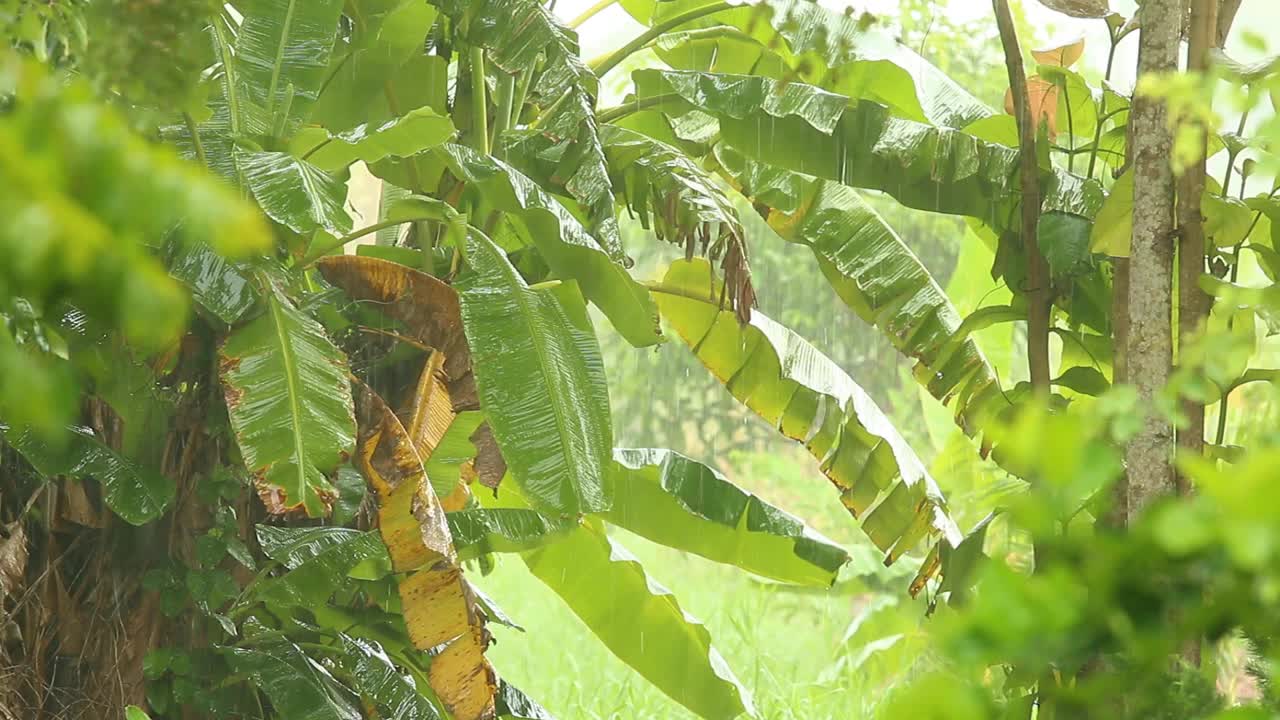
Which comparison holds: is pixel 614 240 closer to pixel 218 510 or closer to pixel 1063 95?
pixel 218 510

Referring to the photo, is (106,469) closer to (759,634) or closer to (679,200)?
(679,200)

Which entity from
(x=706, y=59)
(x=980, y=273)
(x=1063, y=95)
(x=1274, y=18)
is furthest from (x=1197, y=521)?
(x=1274, y=18)

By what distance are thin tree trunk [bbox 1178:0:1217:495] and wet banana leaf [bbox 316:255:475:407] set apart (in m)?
1.00

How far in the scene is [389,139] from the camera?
1.68 m

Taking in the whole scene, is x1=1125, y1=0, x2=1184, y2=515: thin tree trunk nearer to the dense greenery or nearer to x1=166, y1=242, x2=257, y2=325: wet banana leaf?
the dense greenery

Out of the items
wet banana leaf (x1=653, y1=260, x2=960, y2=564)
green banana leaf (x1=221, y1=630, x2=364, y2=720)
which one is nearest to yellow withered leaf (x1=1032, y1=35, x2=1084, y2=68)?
wet banana leaf (x1=653, y1=260, x2=960, y2=564)

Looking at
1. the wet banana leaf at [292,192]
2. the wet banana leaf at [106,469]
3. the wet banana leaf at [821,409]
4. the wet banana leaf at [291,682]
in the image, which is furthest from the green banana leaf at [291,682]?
the wet banana leaf at [821,409]

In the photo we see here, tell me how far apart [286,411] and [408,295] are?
1.28 feet

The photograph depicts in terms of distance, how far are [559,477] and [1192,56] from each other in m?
0.96

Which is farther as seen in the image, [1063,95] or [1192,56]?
[1063,95]

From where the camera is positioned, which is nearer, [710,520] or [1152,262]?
[1152,262]

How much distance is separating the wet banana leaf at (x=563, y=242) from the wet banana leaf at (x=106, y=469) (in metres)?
0.62

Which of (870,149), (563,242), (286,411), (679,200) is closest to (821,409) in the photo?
(870,149)

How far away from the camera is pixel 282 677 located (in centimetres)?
185
